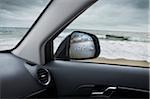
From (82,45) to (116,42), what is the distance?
39 centimetres

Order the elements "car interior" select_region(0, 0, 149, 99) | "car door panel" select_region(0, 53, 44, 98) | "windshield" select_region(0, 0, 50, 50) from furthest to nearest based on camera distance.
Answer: "windshield" select_region(0, 0, 50, 50) < "car interior" select_region(0, 0, 149, 99) < "car door panel" select_region(0, 53, 44, 98)

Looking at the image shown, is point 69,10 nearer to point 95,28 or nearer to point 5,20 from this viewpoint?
point 95,28

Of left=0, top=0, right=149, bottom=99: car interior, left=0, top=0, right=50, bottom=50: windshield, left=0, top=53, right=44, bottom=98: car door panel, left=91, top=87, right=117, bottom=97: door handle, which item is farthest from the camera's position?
left=0, top=0, right=50, bottom=50: windshield

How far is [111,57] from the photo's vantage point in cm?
237

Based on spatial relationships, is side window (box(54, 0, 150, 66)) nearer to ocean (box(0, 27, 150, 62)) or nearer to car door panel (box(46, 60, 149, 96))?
ocean (box(0, 27, 150, 62))

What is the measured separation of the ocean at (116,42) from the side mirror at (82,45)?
0.42 ft

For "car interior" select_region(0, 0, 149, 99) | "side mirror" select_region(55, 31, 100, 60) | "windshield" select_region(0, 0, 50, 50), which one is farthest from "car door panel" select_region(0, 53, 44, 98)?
"side mirror" select_region(55, 31, 100, 60)

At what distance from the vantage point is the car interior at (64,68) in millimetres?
2000

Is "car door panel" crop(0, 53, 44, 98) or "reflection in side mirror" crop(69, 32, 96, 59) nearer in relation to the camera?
"car door panel" crop(0, 53, 44, 98)

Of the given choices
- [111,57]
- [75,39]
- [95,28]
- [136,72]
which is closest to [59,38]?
[75,39]

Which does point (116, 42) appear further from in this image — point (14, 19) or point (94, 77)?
point (14, 19)

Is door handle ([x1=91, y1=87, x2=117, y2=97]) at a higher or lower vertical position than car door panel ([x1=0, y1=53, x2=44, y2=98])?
lower

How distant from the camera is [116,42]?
2330 millimetres

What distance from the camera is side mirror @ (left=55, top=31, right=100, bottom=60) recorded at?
209cm
